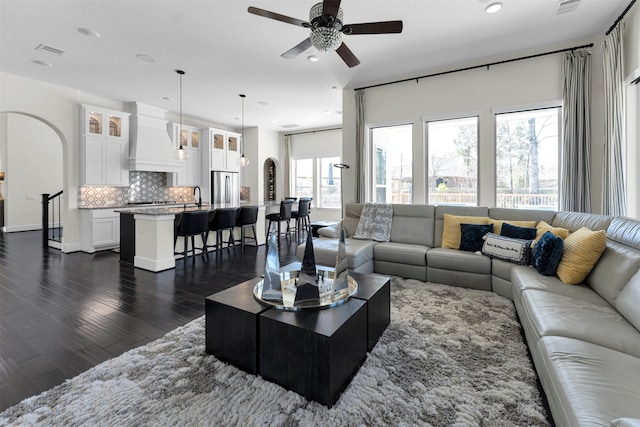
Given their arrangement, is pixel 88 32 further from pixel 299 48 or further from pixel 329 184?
pixel 329 184

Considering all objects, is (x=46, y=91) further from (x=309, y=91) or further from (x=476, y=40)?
(x=476, y=40)

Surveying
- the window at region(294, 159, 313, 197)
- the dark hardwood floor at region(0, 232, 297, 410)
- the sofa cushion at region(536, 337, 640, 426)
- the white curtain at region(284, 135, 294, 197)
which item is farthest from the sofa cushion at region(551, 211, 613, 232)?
the white curtain at region(284, 135, 294, 197)

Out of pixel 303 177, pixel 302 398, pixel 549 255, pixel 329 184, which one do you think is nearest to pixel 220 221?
pixel 302 398

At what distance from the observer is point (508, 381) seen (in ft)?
6.18

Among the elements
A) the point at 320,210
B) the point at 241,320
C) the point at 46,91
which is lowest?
the point at 241,320

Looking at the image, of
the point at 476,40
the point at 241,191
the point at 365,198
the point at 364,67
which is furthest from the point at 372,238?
the point at 241,191

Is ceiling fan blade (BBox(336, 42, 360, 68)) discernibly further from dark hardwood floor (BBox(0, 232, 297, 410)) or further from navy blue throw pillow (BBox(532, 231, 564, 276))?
dark hardwood floor (BBox(0, 232, 297, 410))

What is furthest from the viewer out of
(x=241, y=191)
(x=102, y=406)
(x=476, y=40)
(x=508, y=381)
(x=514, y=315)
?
(x=241, y=191)

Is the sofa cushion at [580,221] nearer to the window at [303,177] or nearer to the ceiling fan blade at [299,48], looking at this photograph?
the ceiling fan blade at [299,48]

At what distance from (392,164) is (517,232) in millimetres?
2656

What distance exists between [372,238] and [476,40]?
117 inches

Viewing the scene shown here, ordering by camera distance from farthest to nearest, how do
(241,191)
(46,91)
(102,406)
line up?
(241,191) < (46,91) < (102,406)

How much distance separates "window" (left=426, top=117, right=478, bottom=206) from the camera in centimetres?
480

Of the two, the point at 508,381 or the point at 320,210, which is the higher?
the point at 320,210
